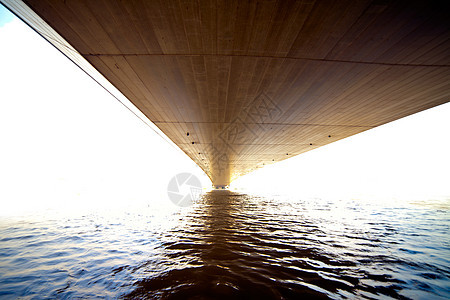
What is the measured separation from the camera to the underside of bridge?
14.7 feet

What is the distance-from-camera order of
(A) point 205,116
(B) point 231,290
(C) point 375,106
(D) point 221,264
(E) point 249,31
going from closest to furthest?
(B) point 231,290 → (D) point 221,264 → (E) point 249,31 → (C) point 375,106 → (A) point 205,116

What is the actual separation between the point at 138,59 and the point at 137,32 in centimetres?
127

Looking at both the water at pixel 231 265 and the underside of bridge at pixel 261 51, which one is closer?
the water at pixel 231 265

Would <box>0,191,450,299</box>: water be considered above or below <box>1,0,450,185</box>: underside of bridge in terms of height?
below

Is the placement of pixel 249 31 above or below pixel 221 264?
above

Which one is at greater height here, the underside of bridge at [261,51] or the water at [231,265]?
the underside of bridge at [261,51]

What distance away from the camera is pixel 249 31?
5051 millimetres

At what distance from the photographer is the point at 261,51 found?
5.85m

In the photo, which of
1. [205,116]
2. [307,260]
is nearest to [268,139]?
[205,116]

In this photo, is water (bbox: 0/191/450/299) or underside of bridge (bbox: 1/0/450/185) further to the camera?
underside of bridge (bbox: 1/0/450/185)

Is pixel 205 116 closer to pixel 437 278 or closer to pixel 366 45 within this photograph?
pixel 366 45

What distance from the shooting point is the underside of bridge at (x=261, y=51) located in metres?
4.48

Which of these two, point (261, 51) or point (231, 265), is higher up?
point (261, 51)

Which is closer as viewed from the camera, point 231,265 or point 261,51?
point 231,265
